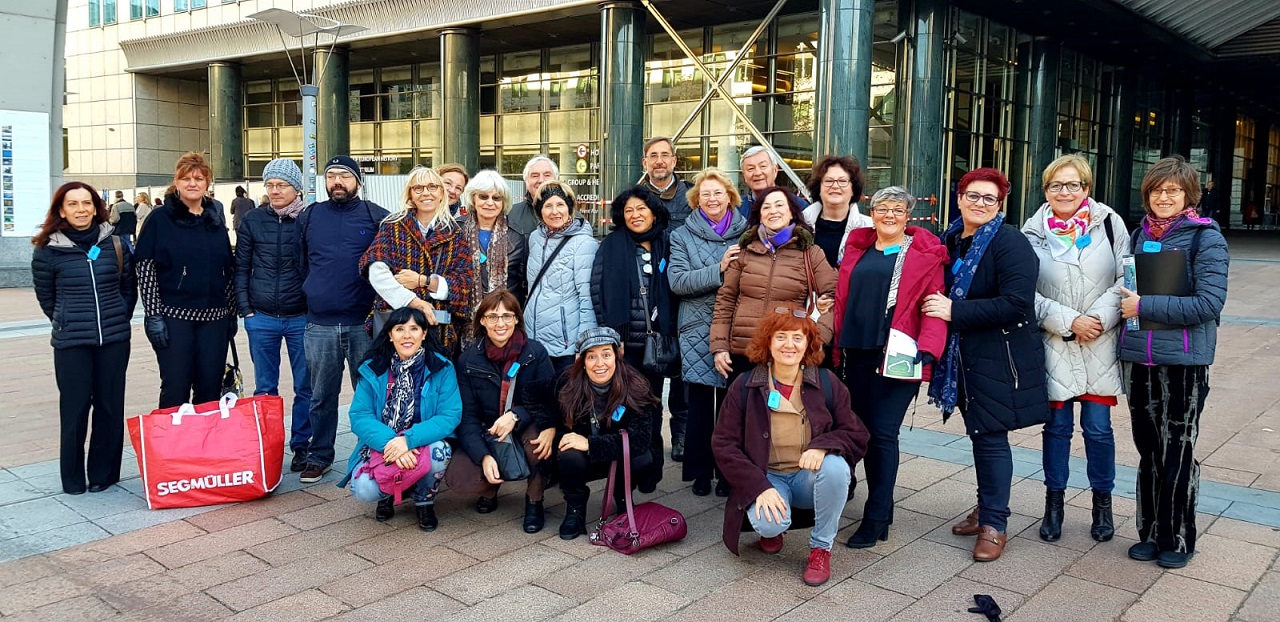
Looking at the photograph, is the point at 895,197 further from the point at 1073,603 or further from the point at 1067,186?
the point at 1073,603

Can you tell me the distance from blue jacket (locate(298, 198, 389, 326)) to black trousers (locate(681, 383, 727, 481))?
2.10 meters

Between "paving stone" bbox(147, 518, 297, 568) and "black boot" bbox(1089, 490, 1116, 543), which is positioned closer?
"paving stone" bbox(147, 518, 297, 568)

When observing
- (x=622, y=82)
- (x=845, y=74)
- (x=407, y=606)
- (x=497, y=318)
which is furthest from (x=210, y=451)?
(x=622, y=82)

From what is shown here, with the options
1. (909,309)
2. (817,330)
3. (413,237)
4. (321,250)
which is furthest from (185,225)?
(909,309)

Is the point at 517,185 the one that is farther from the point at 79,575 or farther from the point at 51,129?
the point at 79,575

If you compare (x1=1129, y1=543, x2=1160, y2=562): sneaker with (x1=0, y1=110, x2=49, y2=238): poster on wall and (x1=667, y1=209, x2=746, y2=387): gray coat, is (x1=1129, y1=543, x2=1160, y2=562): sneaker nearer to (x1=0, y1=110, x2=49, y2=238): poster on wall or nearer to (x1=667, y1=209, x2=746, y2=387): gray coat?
(x1=667, y1=209, x2=746, y2=387): gray coat

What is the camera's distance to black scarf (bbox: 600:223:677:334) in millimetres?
5586

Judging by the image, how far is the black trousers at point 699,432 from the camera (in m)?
5.54

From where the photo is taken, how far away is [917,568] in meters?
4.43

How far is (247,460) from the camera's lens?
17.3ft

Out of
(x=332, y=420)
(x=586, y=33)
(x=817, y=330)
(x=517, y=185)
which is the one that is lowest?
(x=332, y=420)

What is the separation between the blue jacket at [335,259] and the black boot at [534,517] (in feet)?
5.52

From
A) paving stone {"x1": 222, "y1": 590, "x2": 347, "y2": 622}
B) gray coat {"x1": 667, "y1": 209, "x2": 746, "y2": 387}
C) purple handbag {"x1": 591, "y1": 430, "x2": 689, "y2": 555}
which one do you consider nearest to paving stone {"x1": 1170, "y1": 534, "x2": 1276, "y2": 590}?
purple handbag {"x1": 591, "y1": 430, "x2": 689, "y2": 555}

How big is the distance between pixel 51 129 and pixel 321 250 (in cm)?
1486
